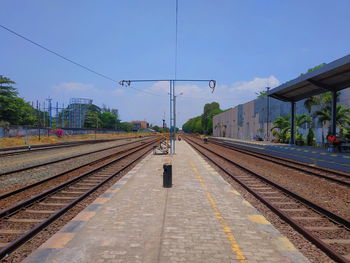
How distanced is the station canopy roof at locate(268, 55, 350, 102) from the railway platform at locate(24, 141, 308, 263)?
44.9 ft

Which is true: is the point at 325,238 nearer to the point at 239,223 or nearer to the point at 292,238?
the point at 292,238

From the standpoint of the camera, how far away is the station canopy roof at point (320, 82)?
53.6 feet

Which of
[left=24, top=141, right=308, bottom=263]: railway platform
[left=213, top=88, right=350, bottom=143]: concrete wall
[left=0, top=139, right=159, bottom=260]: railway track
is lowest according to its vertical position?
[left=0, top=139, right=159, bottom=260]: railway track

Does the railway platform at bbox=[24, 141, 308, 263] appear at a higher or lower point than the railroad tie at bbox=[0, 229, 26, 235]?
higher

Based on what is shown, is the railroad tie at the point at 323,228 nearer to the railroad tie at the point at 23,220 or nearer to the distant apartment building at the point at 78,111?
the railroad tie at the point at 23,220

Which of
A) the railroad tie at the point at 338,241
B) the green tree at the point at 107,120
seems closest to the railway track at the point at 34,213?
the railroad tie at the point at 338,241

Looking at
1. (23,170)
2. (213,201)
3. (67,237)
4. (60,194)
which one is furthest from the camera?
(23,170)

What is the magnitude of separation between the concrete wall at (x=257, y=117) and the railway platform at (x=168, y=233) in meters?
31.6

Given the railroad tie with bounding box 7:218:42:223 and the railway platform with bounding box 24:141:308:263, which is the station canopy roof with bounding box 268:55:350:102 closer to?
the railway platform with bounding box 24:141:308:263

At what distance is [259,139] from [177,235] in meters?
49.1

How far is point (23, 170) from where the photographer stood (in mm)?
13312

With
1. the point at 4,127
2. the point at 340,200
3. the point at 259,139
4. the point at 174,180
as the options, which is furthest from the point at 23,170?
the point at 259,139

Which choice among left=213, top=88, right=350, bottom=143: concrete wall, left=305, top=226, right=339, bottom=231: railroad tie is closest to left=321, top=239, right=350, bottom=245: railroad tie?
left=305, top=226, right=339, bottom=231: railroad tie

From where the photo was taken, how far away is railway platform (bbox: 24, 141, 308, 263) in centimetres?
392
